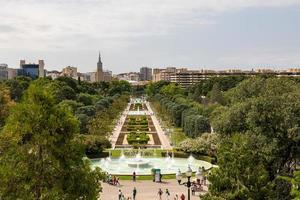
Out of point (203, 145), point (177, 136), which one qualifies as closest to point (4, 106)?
point (177, 136)

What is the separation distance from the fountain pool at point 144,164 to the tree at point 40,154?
28391 millimetres

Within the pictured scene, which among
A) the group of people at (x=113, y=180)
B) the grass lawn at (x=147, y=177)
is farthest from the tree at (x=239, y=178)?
the grass lawn at (x=147, y=177)

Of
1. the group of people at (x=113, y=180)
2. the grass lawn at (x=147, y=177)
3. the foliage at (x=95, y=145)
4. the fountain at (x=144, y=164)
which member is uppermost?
the foliage at (x=95, y=145)

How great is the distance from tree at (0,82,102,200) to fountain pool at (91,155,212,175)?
2839 centimetres

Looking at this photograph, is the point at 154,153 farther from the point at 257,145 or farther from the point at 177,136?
the point at 257,145

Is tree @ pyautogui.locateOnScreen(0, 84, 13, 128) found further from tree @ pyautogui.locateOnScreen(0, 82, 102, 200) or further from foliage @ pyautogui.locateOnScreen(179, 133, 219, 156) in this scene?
tree @ pyautogui.locateOnScreen(0, 82, 102, 200)

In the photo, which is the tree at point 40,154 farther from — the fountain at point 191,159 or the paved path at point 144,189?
the fountain at point 191,159

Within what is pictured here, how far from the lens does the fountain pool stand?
149 feet

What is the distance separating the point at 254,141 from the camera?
96.9 feet

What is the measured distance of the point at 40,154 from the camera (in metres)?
15.5

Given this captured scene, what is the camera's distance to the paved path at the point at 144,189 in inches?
1366

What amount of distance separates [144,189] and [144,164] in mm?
11289

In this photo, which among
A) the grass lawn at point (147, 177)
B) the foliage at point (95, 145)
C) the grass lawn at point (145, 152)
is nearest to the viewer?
the grass lawn at point (147, 177)

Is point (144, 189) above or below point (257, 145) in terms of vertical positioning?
below
